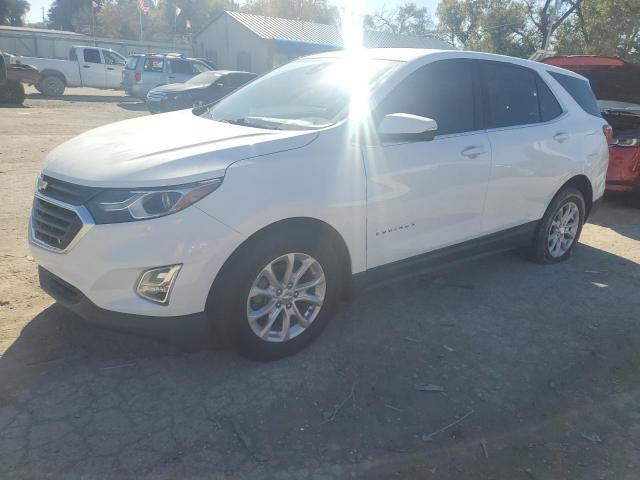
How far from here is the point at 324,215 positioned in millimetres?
3039

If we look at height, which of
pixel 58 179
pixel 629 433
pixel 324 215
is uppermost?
pixel 58 179

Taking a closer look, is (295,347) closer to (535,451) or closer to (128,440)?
(128,440)

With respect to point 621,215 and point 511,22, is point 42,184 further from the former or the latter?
point 511,22

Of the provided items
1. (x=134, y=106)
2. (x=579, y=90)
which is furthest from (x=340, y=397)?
(x=134, y=106)

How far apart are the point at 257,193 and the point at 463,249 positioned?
1.91 m

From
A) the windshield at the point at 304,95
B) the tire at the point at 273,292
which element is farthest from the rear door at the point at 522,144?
the tire at the point at 273,292

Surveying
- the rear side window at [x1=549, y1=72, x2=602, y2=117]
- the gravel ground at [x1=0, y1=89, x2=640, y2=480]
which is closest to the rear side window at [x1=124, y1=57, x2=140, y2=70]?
the gravel ground at [x1=0, y1=89, x2=640, y2=480]

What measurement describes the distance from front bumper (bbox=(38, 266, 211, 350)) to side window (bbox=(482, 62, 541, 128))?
264 cm

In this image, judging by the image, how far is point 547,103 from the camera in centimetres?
462

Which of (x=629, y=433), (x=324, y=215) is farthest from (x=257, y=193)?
(x=629, y=433)

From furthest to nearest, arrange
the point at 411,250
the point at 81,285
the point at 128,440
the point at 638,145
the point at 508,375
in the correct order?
the point at 638,145 → the point at 411,250 → the point at 508,375 → the point at 81,285 → the point at 128,440

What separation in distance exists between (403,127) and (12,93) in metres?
16.9

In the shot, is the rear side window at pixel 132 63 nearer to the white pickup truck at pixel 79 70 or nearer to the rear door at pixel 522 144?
the white pickup truck at pixel 79 70

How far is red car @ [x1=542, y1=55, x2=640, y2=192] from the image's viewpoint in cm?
692
